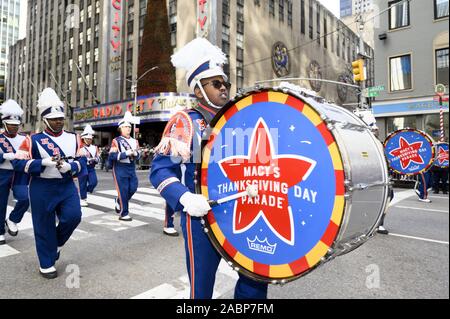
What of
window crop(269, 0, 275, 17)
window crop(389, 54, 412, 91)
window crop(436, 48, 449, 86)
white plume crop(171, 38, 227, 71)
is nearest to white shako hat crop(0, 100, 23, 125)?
white plume crop(171, 38, 227, 71)

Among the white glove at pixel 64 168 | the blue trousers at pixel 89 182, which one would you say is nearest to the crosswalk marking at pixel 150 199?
the blue trousers at pixel 89 182

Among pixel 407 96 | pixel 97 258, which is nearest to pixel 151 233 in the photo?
pixel 97 258

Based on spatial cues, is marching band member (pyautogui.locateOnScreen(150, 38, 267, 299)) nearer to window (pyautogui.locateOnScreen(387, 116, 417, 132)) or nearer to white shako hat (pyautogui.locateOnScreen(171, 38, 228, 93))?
white shako hat (pyautogui.locateOnScreen(171, 38, 228, 93))

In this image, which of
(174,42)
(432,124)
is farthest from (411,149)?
(174,42)

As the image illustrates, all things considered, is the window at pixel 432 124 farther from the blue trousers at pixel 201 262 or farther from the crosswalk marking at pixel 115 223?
the blue trousers at pixel 201 262

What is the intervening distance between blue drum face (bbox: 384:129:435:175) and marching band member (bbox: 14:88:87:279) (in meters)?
5.79

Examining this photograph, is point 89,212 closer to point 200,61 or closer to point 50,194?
point 50,194

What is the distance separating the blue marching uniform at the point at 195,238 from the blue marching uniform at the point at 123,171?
4556 millimetres

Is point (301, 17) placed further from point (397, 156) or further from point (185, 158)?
point (185, 158)

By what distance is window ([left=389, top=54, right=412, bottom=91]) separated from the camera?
45.4ft

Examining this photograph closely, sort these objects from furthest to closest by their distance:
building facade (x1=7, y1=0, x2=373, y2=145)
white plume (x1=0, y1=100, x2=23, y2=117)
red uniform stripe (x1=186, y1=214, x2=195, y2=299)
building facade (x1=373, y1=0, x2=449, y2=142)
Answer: building facade (x1=7, y1=0, x2=373, y2=145)
building facade (x1=373, y1=0, x2=449, y2=142)
white plume (x1=0, y1=100, x2=23, y2=117)
red uniform stripe (x1=186, y1=214, x2=195, y2=299)

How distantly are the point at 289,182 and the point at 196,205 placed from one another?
23.0 inches

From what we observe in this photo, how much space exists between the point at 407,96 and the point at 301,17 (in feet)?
97.6

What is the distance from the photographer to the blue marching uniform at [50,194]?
3555 mm
